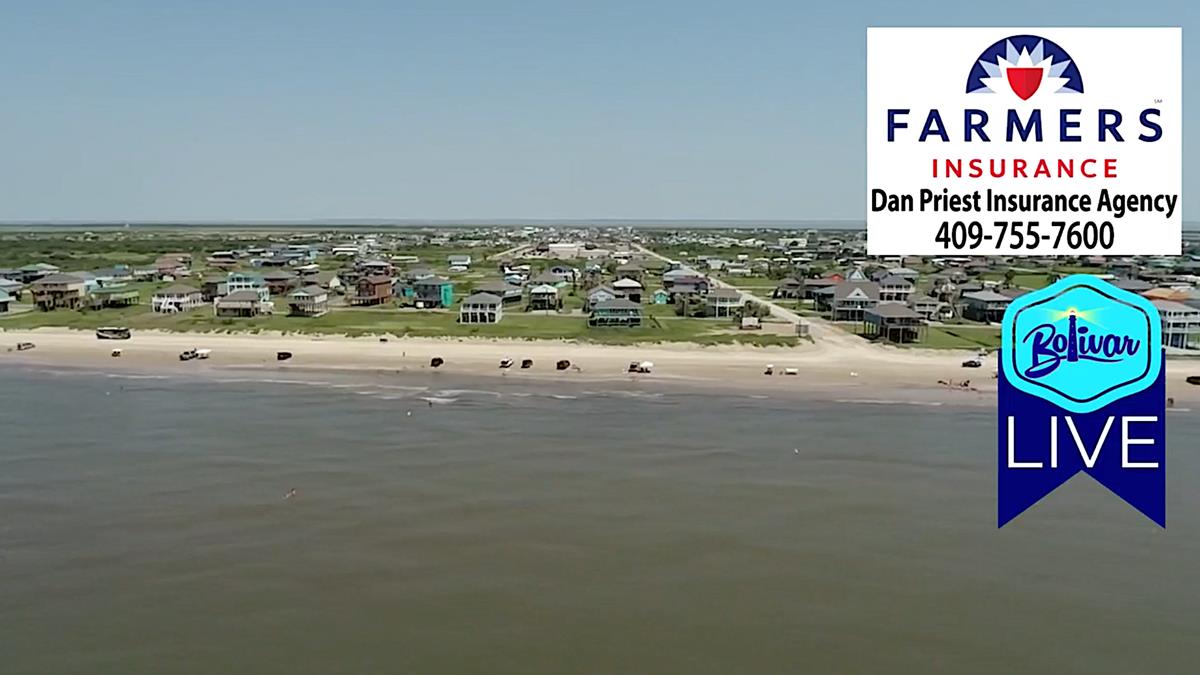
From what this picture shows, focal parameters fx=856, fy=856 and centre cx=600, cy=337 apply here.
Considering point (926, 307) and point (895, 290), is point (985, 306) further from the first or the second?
point (895, 290)

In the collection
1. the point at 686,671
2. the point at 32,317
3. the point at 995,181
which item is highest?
the point at 995,181

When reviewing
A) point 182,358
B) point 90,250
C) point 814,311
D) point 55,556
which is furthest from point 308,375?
point 90,250

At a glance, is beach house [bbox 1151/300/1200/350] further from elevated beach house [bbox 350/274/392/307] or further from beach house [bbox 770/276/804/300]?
elevated beach house [bbox 350/274/392/307]

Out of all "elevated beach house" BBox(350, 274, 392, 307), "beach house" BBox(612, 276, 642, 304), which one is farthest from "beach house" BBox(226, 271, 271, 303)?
"beach house" BBox(612, 276, 642, 304)

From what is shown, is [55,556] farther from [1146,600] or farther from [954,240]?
[1146,600]

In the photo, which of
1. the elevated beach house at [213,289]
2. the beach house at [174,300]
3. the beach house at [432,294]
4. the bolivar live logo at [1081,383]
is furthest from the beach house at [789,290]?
the bolivar live logo at [1081,383]

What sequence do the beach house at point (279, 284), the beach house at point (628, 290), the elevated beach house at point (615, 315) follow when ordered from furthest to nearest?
the beach house at point (279, 284)
the beach house at point (628, 290)
the elevated beach house at point (615, 315)

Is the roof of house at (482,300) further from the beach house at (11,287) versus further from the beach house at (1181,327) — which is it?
the beach house at (1181,327)

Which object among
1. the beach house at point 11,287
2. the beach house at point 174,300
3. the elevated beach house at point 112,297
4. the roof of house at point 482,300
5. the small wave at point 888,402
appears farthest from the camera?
the beach house at point 11,287
